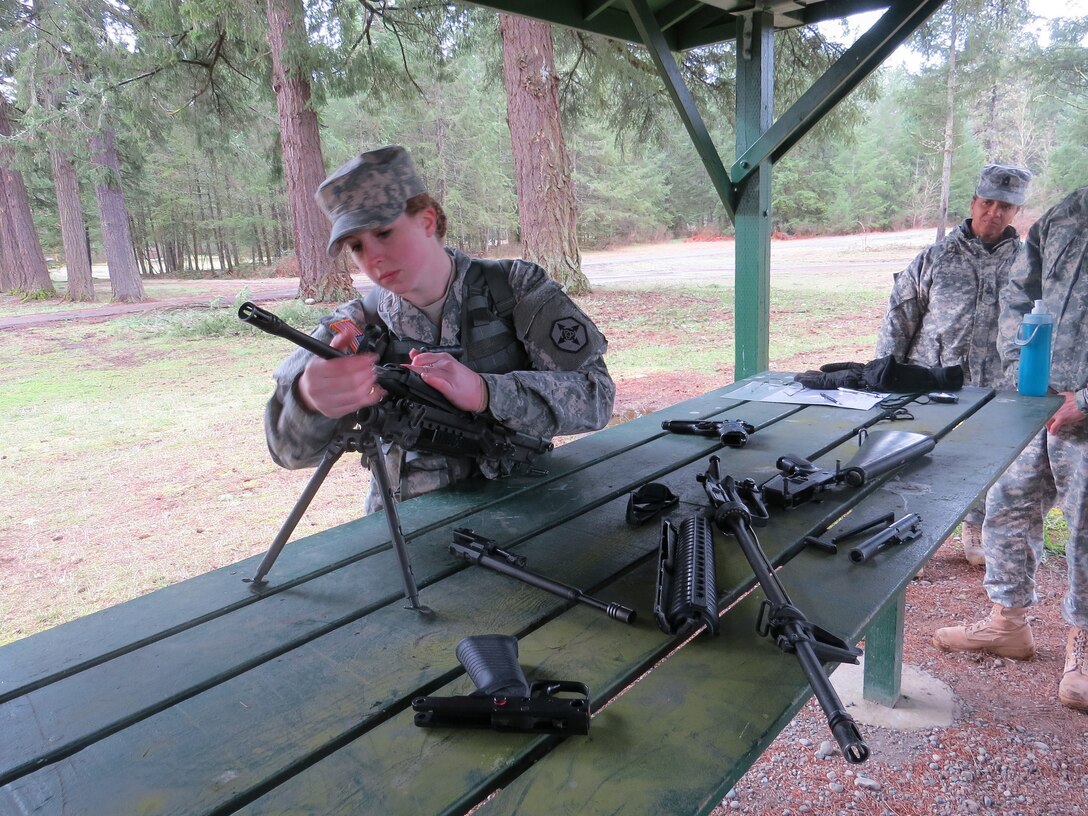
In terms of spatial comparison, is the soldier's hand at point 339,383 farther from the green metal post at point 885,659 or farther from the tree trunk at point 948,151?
the tree trunk at point 948,151

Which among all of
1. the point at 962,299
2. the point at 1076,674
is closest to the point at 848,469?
the point at 1076,674

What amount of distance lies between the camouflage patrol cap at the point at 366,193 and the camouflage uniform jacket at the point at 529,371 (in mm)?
263

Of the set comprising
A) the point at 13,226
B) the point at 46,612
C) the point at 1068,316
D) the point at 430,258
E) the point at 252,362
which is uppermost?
the point at 13,226

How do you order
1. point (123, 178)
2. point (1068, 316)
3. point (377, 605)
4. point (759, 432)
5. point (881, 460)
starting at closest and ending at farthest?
point (377, 605)
point (881, 460)
point (759, 432)
point (1068, 316)
point (123, 178)

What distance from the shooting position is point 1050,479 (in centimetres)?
310

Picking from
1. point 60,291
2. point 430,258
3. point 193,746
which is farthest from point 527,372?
point 60,291

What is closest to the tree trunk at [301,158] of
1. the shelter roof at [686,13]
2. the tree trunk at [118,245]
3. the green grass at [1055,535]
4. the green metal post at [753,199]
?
the tree trunk at [118,245]

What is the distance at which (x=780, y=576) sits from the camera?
58.9 inches

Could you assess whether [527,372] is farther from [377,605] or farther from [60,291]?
[60,291]

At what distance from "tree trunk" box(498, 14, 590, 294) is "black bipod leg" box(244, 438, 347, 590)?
6888 millimetres

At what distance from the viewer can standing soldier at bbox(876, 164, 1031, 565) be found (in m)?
3.36

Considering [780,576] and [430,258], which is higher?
[430,258]

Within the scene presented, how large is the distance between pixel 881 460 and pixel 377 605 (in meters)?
1.51

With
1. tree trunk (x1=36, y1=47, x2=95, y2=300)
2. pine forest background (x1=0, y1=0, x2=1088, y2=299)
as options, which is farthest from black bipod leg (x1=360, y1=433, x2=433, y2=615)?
tree trunk (x1=36, y1=47, x2=95, y2=300)
